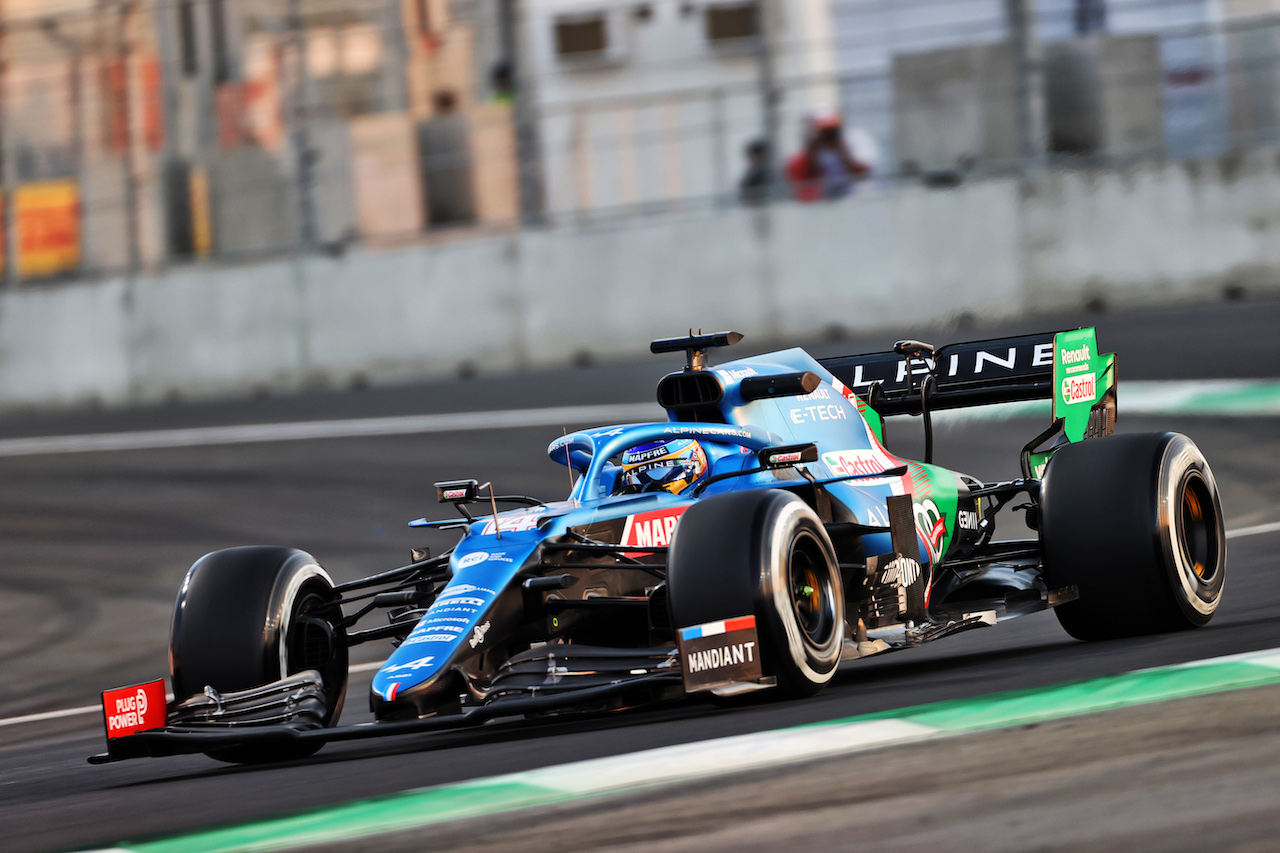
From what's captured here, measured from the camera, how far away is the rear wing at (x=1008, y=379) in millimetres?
8617

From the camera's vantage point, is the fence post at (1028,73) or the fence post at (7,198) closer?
the fence post at (1028,73)

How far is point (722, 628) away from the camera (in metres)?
5.76

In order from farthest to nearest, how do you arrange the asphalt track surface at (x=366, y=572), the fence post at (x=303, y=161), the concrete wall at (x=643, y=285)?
the fence post at (x=303, y=161), the concrete wall at (x=643, y=285), the asphalt track surface at (x=366, y=572)

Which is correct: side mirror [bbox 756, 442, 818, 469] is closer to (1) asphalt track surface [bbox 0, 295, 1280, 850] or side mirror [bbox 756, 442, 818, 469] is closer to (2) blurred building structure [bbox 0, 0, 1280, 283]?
(1) asphalt track surface [bbox 0, 295, 1280, 850]

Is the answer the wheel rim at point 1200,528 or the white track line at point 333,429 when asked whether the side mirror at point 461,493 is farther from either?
the white track line at point 333,429

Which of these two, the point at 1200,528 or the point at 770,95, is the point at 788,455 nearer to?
the point at 1200,528

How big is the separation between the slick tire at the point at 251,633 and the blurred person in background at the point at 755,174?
36.1 ft

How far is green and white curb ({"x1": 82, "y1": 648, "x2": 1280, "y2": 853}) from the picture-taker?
466cm

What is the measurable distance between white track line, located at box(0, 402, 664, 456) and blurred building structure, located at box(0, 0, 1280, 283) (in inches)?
98.3

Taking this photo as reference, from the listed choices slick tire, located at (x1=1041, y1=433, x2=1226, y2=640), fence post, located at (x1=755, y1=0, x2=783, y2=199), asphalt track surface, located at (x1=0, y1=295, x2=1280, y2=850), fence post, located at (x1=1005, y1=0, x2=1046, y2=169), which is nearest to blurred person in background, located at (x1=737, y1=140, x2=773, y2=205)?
fence post, located at (x1=755, y1=0, x2=783, y2=199)

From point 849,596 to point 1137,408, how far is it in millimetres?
7374

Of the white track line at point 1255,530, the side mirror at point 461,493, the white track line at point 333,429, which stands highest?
the side mirror at point 461,493

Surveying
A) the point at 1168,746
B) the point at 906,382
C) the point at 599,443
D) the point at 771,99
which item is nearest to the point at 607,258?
the point at 771,99

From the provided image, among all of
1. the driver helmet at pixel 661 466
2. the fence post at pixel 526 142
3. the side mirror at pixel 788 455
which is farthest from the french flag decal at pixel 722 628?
the fence post at pixel 526 142
